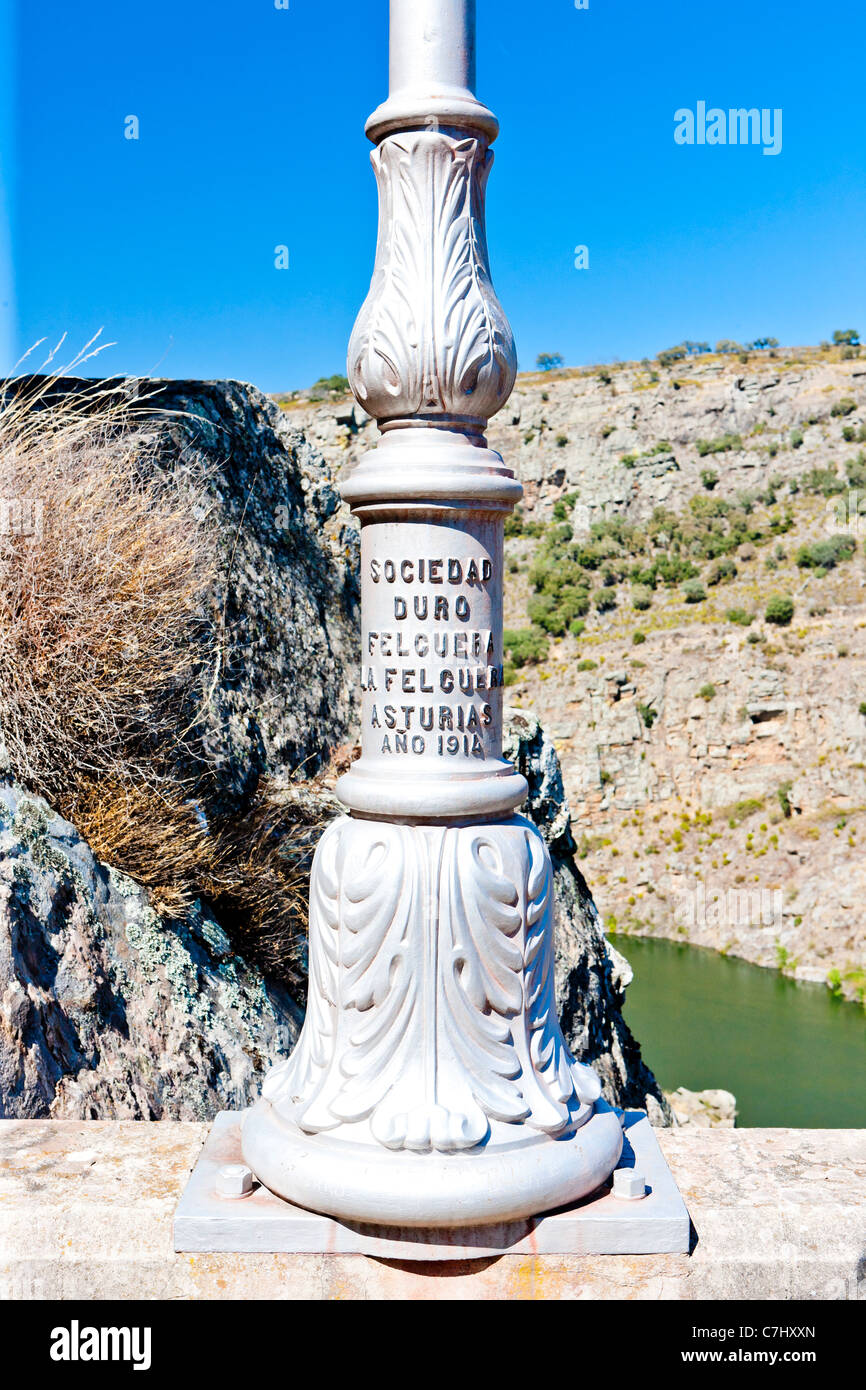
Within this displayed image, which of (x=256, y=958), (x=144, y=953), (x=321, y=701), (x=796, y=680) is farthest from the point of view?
(x=796, y=680)

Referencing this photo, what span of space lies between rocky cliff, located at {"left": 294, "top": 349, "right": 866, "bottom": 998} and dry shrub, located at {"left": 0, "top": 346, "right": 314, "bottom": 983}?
42.1 ft

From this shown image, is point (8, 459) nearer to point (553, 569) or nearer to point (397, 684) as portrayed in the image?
point (397, 684)

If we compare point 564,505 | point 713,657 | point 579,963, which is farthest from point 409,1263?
point 564,505

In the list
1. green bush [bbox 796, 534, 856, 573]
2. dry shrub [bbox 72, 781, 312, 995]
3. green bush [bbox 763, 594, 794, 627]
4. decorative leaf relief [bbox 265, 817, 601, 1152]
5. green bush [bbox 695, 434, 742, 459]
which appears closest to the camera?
decorative leaf relief [bbox 265, 817, 601, 1152]

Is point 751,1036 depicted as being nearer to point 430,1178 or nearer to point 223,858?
point 223,858

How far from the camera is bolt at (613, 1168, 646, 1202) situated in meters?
2.03

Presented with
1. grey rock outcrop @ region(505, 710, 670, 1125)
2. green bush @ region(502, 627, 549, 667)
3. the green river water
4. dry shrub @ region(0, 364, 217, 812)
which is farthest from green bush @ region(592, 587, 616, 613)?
dry shrub @ region(0, 364, 217, 812)

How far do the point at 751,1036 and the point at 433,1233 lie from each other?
12533 mm

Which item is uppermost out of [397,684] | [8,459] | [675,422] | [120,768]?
[675,422]

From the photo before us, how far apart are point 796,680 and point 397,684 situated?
19.0 m

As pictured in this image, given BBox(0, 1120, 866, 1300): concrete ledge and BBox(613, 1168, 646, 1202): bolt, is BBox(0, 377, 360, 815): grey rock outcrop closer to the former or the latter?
BBox(0, 1120, 866, 1300): concrete ledge

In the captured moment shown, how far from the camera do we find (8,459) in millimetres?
3924

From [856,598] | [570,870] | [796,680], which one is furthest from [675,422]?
[570,870]

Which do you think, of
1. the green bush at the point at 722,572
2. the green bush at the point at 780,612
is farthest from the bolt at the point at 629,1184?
the green bush at the point at 722,572
